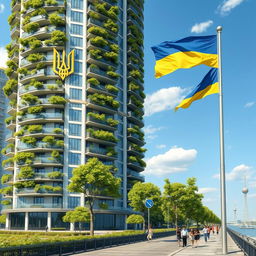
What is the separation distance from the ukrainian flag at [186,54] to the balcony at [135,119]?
73985 millimetres

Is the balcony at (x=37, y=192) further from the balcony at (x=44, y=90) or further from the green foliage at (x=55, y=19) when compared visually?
the green foliage at (x=55, y=19)

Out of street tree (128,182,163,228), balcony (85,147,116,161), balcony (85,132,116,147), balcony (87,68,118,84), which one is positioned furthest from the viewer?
balcony (87,68,118,84)

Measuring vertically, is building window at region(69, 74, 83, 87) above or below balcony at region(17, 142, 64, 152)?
above

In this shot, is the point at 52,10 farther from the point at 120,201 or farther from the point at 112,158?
the point at 120,201

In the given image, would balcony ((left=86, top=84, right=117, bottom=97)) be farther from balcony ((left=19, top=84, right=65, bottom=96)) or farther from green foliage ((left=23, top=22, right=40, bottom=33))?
green foliage ((left=23, top=22, right=40, bottom=33))

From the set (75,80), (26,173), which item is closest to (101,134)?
(75,80)

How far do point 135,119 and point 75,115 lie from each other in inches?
796

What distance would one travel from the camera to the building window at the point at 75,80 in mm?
84000

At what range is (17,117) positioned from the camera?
84.9 metres

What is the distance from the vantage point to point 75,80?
3319 inches

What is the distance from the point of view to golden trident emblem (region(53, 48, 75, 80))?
82500 mm

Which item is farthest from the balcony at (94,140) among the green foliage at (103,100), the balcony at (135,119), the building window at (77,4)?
the building window at (77,4)

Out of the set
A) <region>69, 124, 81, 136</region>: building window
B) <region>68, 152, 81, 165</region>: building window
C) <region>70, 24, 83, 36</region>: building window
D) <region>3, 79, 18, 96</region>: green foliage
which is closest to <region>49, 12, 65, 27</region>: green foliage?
<region>70, 24, 83, 36</region>: building window

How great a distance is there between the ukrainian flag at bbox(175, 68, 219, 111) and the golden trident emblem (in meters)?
64.0
